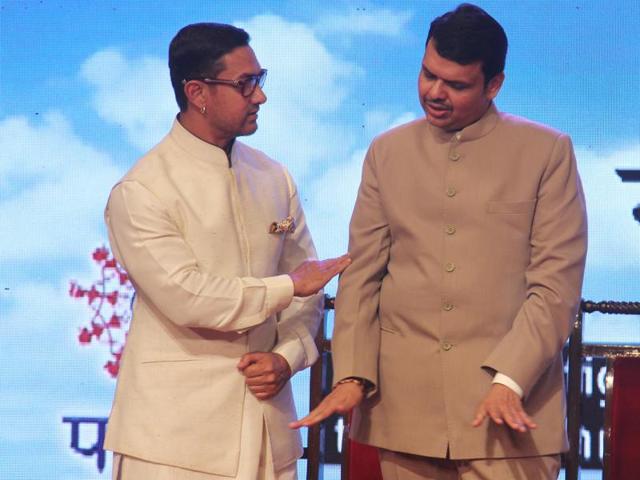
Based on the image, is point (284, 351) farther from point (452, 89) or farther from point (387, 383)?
point (452, 89)

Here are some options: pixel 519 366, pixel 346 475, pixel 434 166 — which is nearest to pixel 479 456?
pixel 519 366

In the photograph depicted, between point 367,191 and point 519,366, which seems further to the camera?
point 367,191

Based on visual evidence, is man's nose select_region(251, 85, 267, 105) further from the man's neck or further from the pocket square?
the pocket square

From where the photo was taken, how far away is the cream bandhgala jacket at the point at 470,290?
7.13 ft

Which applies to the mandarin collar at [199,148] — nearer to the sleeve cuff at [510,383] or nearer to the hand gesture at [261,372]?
the hand gesture at [261,372]

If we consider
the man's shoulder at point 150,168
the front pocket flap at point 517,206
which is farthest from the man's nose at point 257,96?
the front pocket flap at point 517,206

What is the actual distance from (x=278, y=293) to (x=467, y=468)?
0.52 metres

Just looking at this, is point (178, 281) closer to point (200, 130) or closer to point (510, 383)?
point (200, 130)

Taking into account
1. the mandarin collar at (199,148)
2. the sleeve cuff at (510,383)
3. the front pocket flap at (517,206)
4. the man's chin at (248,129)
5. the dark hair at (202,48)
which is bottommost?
the sleeve cuff at (510,383)

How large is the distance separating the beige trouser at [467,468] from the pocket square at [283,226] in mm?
530

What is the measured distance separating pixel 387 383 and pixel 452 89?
60 cm

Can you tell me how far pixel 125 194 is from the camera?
7.84ft

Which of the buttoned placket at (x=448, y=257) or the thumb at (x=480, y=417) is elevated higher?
the buttoned placket at (x=448, y=257)

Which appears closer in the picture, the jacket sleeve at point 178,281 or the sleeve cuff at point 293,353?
the jacket sleeve at point 178,281
